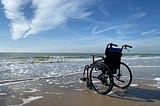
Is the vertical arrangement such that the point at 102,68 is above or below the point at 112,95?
above

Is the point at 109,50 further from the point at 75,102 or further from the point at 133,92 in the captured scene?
the point at 75,102

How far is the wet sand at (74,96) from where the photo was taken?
17.3ft

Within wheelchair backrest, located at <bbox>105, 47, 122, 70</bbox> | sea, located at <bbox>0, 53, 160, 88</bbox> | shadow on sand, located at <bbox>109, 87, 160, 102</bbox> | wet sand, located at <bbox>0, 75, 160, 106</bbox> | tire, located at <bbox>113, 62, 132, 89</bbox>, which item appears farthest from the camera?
sea, located at <bbox>0, 53, 160, 88</bbox>

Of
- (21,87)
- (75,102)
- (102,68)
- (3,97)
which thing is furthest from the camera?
(21,87)

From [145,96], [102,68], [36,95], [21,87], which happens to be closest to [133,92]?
[145,96]

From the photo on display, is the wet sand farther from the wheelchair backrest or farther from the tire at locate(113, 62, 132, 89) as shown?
the wheelchair backrest

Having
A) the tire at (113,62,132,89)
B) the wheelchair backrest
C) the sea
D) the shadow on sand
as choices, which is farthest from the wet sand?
the sea

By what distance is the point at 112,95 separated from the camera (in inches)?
242

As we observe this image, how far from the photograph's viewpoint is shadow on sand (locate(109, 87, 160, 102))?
5765 millimetres

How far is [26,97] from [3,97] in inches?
21.6

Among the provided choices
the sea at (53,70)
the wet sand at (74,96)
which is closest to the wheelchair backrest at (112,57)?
the wet sand at (74,96)

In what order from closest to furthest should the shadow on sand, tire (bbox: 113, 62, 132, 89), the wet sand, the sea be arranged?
the wet sand → the shadow on sand → tire (bbox: 113, 62, 132, 89) → the sea

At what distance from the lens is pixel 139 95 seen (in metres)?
6.16

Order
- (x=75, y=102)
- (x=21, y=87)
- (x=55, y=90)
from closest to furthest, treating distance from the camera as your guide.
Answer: (x=75, y=102), (x=55, y=90), (x=21, y=87)
